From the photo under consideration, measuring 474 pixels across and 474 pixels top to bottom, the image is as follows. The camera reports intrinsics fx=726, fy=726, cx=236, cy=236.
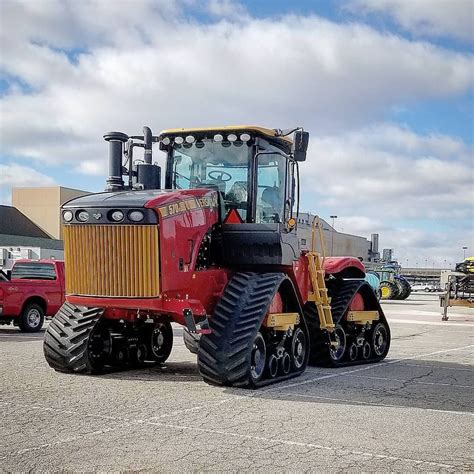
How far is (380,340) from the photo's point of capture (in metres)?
12.8

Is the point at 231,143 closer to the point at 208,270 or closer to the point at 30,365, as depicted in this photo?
the point at 208,270

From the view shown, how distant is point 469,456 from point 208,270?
4.46m

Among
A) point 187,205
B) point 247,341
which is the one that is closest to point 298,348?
point 247,341

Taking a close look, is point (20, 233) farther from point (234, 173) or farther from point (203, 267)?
point (203, 267)

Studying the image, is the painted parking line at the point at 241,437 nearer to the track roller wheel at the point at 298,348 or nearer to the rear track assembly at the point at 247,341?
the rear track assembly at the point at 247,341

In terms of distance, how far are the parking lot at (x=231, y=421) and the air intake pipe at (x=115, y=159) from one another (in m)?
2.57

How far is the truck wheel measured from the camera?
17375 millimetres

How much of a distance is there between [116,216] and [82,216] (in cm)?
51

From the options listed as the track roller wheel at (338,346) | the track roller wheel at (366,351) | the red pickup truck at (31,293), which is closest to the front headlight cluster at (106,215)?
the track roller wheel at (338,346)

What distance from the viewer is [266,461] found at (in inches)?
219

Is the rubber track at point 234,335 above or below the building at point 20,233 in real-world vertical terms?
below

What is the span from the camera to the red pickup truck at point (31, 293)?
674 inches

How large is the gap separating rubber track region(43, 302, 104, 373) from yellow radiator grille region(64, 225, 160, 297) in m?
0.84

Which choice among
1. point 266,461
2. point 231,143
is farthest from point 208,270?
point 266,461
